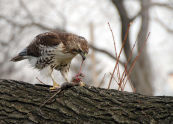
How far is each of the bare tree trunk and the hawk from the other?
4.62m

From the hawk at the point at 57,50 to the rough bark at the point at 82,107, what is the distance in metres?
1.03

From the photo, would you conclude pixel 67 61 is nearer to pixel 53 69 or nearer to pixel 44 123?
pixel 53 69

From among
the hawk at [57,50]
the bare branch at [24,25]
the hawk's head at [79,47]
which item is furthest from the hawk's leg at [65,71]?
the bare branch at [24,25]

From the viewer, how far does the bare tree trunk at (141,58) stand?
27.5 feet

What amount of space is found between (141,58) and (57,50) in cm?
683

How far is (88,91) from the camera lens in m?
2.56

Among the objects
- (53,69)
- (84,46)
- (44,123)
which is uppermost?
(84,46)

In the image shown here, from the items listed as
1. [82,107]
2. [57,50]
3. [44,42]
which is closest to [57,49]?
[57,50]

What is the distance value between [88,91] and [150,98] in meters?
0.62

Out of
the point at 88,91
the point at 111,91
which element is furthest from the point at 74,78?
the point at 111,91

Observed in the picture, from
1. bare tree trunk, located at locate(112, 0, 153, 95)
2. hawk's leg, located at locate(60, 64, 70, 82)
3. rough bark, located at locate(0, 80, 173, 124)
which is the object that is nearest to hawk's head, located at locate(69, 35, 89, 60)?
hawk's leg, located at locate(60, 64, 70, 82)

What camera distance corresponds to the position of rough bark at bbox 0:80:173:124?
2.29 m

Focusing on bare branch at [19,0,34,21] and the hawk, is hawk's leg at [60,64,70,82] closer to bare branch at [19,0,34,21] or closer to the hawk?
the hawk

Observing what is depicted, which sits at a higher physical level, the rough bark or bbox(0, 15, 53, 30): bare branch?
bbox(0, 15, 53, 30): bare branch
